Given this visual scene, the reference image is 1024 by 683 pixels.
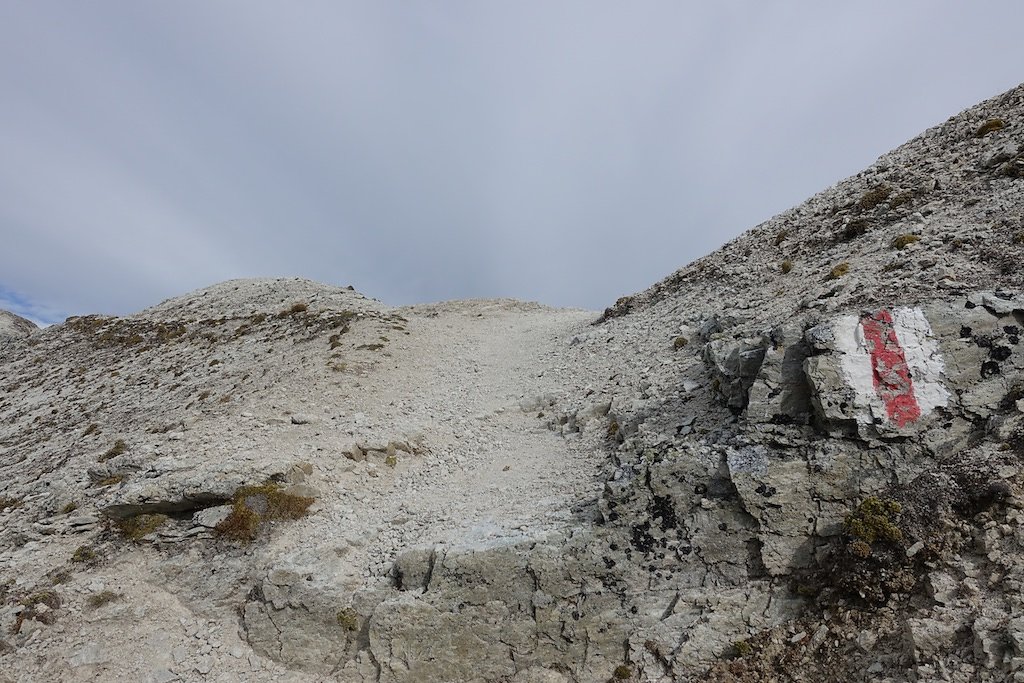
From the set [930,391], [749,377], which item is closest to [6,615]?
[749,377]

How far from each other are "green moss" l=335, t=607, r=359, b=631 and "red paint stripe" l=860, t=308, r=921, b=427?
12644 mm

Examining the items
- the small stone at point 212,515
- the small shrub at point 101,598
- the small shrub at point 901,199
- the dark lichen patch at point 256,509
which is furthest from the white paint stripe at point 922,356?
the small shrub at point 101,598

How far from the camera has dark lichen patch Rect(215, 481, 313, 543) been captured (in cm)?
1445

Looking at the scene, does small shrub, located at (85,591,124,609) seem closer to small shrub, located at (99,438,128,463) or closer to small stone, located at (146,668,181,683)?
small stone, located at (146,668,181,683)

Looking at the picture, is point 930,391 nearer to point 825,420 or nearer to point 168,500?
point 825,420

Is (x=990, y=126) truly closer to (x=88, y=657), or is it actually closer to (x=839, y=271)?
(x=839, y=271)

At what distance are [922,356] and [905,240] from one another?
7.61 meters

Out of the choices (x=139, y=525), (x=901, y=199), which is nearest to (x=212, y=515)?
(x=139, y=525)

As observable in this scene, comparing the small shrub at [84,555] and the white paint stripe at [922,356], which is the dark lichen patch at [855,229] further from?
the small shrub at [84,555]

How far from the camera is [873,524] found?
966 cm

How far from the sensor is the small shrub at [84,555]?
47.0 feet

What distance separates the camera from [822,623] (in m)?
9.42

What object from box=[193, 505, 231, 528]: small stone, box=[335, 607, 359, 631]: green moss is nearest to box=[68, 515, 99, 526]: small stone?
box=[193, 505, 231, 528]: small stone

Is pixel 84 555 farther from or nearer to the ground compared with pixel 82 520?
nearer to the ground
